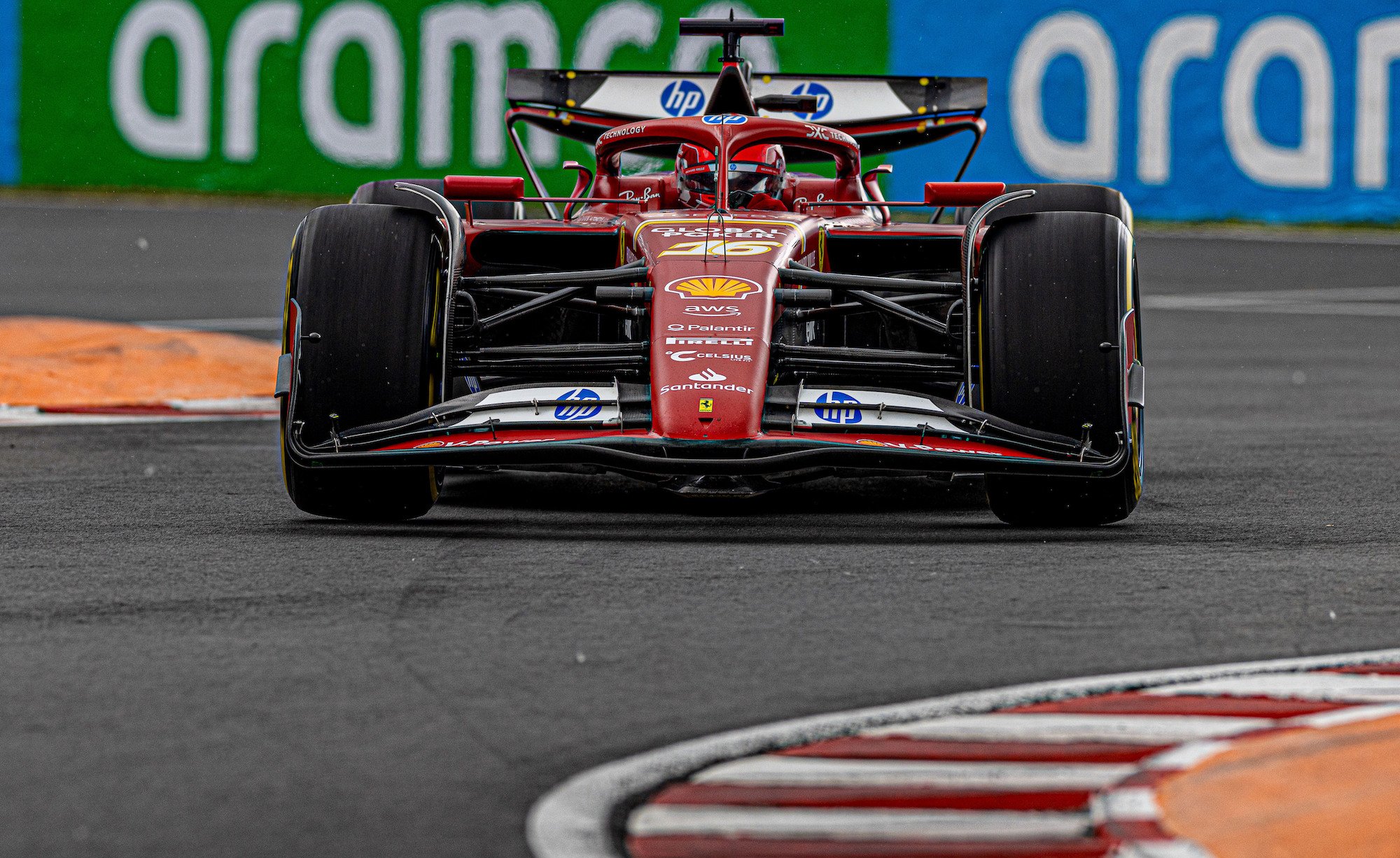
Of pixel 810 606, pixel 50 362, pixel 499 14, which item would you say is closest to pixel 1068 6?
pixel 499 14

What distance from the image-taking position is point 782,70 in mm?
23906

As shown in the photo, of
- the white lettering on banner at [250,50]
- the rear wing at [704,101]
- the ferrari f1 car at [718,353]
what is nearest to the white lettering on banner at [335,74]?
the white lettering on banner at [250,50]

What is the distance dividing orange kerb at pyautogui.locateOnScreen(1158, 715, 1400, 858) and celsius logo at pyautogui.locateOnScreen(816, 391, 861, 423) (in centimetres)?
255

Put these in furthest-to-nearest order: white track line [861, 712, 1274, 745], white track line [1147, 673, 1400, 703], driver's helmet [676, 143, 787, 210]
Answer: driver's helmet [676, 143, 787, 210]
white track line [1147, 673, 1400, 703]
white track line [861, 712, 1274, 745]

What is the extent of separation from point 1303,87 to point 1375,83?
0.86 meters

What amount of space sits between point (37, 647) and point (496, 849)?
1819 millimetres

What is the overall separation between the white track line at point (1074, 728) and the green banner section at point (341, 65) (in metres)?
19.8

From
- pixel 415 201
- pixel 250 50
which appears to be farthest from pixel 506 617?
pixel 250 50

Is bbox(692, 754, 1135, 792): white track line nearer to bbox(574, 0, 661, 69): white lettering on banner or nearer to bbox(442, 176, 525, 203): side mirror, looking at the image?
bbox(442, 176, 525, 203): side mirror

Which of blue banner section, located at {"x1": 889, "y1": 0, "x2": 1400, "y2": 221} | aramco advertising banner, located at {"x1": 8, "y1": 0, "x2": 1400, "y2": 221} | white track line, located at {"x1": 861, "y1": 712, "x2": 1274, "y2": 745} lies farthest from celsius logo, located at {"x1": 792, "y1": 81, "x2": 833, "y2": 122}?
blue banner section, located at {"x1": 889, "y1": 0, "x2": 1400, "y2": 221}

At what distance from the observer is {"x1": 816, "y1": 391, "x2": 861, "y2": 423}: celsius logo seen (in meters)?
6.18

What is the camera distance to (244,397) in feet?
34.8

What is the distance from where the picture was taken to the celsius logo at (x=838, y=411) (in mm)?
6184

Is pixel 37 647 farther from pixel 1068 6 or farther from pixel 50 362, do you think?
pixel 1068 6
